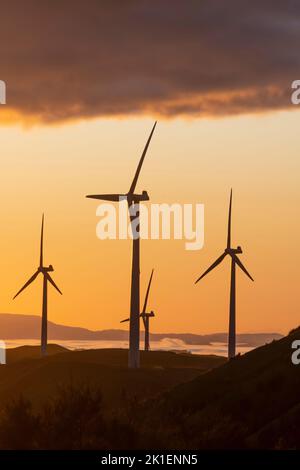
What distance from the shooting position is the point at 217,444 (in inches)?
3465

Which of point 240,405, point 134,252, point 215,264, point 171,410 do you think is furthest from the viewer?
point 215,264

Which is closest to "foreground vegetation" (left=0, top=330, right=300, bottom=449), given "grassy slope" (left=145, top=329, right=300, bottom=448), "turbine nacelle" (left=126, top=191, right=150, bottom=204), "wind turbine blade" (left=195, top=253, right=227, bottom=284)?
"grassy slope" (left=145, top=329, right=300, bottom=448)

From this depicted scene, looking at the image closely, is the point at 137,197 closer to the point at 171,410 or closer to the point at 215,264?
the point at 215,264

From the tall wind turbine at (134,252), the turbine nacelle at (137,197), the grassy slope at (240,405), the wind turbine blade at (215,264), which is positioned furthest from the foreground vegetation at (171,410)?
the turbine nacelle at (137,197)

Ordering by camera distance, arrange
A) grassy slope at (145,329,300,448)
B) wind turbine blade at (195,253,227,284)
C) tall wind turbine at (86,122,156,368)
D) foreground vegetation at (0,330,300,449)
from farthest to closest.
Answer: wind turbine blade at (195,253,227,284), tall wind turbine at (86,122,156,368), grassy slope at (145,329,300,448), foreground vegetation at (0,330,300,449)

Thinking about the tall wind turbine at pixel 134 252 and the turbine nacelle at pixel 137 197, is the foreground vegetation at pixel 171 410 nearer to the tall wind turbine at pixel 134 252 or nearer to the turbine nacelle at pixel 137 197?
the tall wind turbine at pixel 134 252

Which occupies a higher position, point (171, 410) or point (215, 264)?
point (215, 264)

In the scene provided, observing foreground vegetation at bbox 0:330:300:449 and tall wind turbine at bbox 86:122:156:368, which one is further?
tall wind turbine at bbox 86:122:156:368

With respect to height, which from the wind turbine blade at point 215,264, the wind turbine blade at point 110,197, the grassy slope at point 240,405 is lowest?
the grassy slope at point 240,405

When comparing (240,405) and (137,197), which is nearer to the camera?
(240,405)

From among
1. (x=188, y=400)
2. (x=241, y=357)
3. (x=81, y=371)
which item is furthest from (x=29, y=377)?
(x=188, y=400)

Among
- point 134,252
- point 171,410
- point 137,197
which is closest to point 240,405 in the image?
point 171,410

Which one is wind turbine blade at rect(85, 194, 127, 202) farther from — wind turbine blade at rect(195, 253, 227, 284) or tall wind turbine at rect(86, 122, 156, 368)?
wind turbine blade at rect(195, 253, 227, 284)
